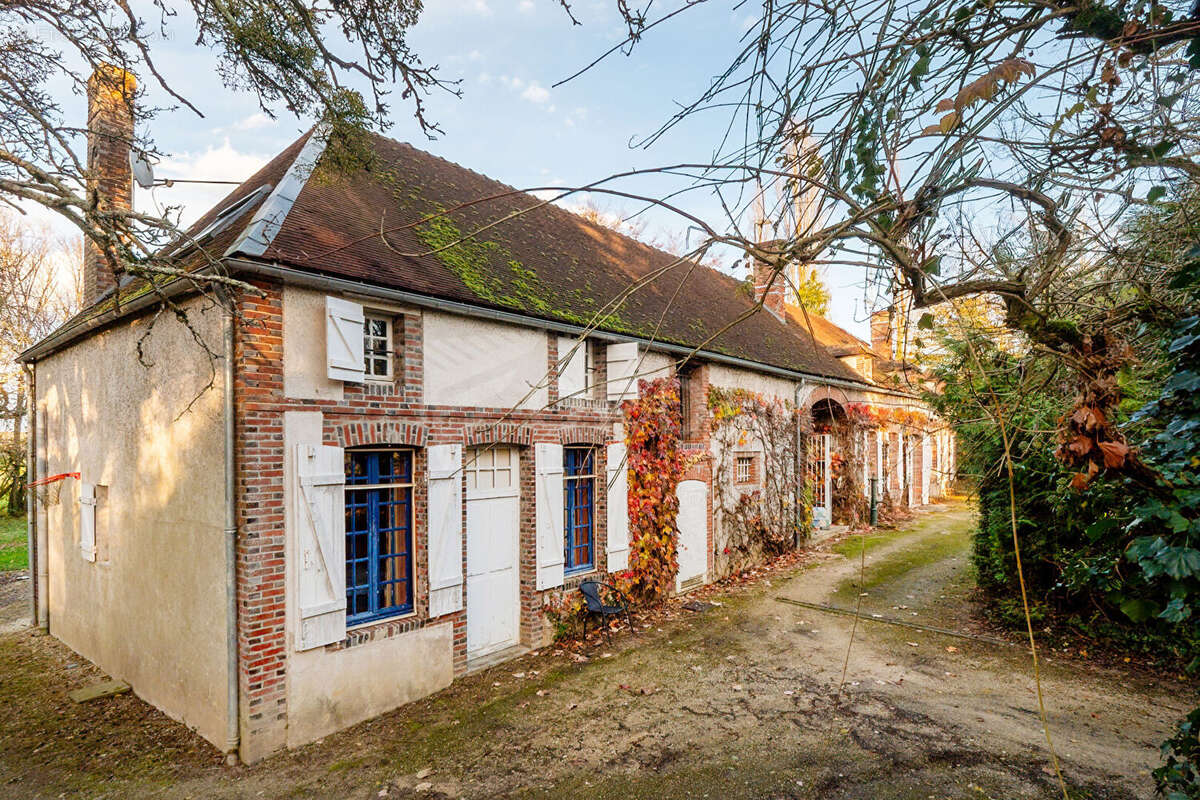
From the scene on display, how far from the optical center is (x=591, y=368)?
8.84 metres

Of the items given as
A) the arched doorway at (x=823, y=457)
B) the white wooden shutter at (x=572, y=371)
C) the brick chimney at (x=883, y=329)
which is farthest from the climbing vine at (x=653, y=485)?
the arched doorway at (x=823, y=457)

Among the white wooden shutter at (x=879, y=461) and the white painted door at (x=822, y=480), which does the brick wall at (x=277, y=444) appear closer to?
the white painted door at (x=822, y=480)

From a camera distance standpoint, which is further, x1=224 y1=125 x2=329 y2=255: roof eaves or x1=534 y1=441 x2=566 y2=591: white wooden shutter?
x1=534 y1=441 x2=566 y2=591: white wooden shutter

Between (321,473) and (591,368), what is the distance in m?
4.27

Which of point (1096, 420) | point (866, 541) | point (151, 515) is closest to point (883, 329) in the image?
point (1096, 420)

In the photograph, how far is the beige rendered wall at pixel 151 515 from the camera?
555cm

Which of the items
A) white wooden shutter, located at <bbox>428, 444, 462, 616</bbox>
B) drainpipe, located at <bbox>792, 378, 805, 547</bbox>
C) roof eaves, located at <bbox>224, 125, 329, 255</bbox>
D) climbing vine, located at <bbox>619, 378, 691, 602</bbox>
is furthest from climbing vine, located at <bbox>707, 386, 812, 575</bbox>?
roof eaves, located at <bbox>224, 125, 329, 255</bbox>

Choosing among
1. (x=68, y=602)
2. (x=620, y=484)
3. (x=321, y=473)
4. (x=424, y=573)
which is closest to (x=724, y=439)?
(x=620, y=484)

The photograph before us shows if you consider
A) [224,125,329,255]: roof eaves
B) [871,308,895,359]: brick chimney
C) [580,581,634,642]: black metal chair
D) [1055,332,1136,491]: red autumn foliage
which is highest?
[224,125,329,255]: roof eaves

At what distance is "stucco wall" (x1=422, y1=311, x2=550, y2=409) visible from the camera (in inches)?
260

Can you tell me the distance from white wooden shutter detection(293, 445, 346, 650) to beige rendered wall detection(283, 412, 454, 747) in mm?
73

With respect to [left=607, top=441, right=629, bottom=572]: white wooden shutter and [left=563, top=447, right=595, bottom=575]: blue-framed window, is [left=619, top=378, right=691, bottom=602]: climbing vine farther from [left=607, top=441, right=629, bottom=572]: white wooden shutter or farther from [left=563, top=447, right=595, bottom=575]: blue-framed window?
[left=563, top=447, right=595, bottom=575]: blue-framed window

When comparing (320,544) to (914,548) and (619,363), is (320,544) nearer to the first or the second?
(619,363)

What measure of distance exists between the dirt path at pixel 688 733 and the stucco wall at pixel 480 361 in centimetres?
332
